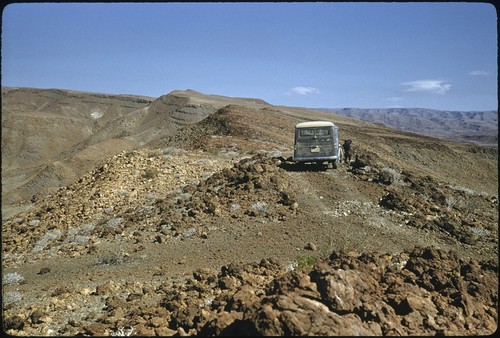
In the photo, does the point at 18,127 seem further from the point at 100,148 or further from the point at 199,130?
the point at 199,130

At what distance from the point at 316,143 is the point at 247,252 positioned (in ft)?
28.7

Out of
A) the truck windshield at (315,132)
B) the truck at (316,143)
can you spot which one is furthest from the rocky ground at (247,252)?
the truck windshield at (315,132)

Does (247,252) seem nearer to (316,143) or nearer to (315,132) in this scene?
(316,143)

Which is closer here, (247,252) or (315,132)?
(247,252)

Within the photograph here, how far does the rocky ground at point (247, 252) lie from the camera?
20.6 ft

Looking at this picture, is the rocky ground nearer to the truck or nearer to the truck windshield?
the truck

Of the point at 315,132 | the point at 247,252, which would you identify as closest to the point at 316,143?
the point at 315,132

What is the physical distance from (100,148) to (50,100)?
247 ft

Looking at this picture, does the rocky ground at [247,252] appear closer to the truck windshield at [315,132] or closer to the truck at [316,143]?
the truck at [316,143]

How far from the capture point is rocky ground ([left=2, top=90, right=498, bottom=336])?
20.6ft

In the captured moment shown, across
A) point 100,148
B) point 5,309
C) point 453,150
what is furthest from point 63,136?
point 5,309

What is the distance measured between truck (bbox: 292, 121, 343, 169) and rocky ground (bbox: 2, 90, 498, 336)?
0.82 metres

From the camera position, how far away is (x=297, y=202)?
15.1m

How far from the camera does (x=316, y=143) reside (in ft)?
60.8
